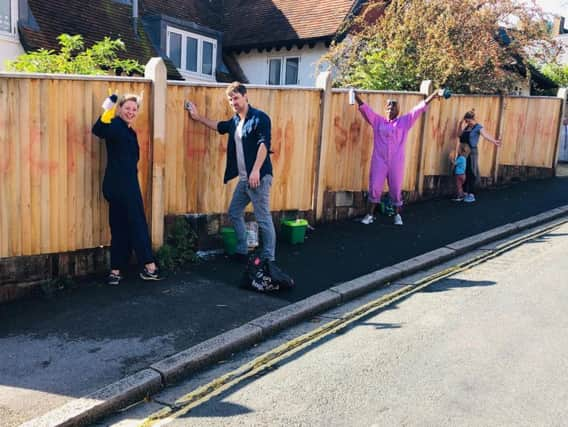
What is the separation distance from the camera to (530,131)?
44.8 ft

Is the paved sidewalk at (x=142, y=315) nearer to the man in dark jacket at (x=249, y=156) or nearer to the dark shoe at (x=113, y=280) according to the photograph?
the dark shoe at (x=113, y=280)

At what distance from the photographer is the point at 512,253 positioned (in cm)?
809

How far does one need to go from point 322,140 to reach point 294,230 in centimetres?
152

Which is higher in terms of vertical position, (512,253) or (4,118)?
(4,118)

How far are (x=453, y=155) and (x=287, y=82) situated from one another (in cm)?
989

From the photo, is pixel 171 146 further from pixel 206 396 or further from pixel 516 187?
pixel 516 187

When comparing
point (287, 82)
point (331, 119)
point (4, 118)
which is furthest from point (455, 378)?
point (287, 82)

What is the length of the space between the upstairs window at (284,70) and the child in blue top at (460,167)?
377 inches

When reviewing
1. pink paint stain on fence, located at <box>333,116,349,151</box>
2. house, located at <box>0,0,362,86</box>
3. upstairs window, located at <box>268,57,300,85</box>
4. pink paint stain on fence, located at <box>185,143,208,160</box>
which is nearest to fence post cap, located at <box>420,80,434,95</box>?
pink paint stain on fence, located at <box>333,116,349,151</box>

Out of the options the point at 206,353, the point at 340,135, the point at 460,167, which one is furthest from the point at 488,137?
the point at 206,353

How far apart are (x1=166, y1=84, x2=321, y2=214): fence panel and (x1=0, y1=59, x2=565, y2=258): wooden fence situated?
0.01m

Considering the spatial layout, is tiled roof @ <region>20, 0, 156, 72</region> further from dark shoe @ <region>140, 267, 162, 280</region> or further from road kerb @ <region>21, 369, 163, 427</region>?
road kerb @ <region>21, 369, 163, 427</region>

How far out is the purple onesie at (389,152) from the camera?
9.08 m

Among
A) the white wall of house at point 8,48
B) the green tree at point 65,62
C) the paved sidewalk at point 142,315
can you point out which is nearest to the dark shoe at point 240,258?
the paved sidewalk at point 142,315
